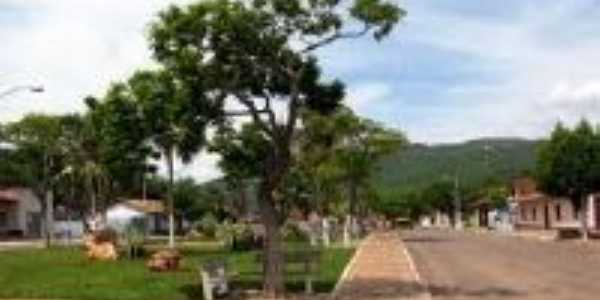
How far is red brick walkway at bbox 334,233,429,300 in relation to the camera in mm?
29686

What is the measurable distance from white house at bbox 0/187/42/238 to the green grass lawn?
72.1m

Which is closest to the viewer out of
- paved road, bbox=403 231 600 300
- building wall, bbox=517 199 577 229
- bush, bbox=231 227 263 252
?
paved road, bbox=403 231 600 300

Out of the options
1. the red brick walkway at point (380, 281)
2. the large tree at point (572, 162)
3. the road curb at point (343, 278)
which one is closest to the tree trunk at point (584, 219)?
the large tree at point (572, 162)

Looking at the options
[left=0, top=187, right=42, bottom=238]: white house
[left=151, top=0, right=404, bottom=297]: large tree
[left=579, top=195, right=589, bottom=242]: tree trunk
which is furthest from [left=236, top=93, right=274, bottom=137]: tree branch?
[left=0, top=187, right=42, bottom=238]: white house

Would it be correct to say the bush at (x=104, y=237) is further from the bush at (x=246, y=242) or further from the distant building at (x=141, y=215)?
the distant building at (x=141, y=215)

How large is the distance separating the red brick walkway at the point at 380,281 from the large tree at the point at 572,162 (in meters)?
33.8

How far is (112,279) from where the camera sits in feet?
110

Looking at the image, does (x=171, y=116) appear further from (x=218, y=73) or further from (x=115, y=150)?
(x=115, y=150)

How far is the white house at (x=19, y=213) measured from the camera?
118m

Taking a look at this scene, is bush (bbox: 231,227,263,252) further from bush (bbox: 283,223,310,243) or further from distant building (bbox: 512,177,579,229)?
distant building (bbox: 512,177,579,229)

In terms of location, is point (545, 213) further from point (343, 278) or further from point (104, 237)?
point (343, 278)

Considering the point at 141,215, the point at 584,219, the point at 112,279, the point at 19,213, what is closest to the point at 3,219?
the point at 19,213

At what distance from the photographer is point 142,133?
102ft

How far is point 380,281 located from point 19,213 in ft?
303
